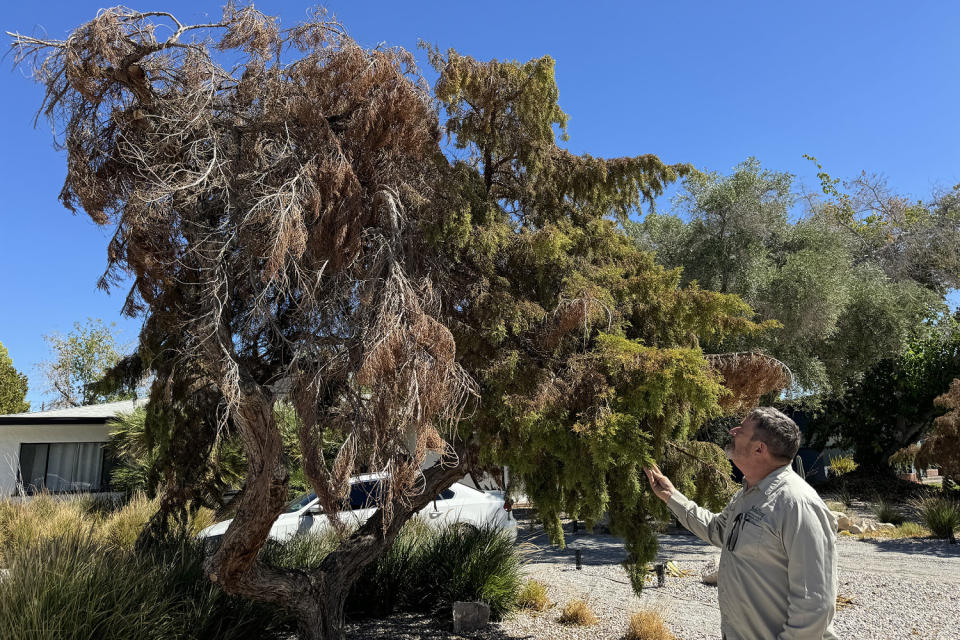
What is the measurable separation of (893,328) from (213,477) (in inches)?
582

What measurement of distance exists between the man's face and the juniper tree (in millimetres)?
1836

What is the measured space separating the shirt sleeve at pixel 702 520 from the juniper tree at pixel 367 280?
1.22 meters

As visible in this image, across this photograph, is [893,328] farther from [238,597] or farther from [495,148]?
[238,597]

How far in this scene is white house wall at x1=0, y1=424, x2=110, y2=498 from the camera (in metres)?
17.8

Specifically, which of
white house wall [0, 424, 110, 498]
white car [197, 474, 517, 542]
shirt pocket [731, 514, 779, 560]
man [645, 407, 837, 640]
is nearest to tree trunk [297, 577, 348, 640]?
white car [197, 474, 517, 542]

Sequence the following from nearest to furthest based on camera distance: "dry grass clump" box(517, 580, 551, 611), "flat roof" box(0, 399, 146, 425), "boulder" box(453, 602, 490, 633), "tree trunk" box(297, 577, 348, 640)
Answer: "tree trunk" box(297, 577, 348, 640) < "boulder" box(453, 602, 490, 633) < "dry grass clump" box(517, 580, 551, 611) < "flat roof" box(0, 399, 146, 425)

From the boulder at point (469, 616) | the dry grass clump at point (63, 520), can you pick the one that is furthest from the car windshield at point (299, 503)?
the boulder at point (469, 616)

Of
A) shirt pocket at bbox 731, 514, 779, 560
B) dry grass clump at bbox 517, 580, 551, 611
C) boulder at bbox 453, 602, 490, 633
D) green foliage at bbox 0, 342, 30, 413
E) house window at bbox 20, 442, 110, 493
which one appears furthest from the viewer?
green foliage at bbox 0, 342, 30, 413

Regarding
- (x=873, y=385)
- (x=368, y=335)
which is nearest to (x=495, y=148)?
(x=368, y=335)

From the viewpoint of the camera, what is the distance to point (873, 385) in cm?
2305

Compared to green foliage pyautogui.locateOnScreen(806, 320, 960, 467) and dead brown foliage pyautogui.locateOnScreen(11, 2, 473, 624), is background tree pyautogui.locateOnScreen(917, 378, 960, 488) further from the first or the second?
dead brown foliage pyautogui.locateOnScreen(11, 2, 473, 624)

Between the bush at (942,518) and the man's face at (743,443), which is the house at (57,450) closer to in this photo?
A: the man's face at (743,443)

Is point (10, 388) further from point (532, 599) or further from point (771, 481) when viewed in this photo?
point (771, 481)

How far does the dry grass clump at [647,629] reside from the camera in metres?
6.93
